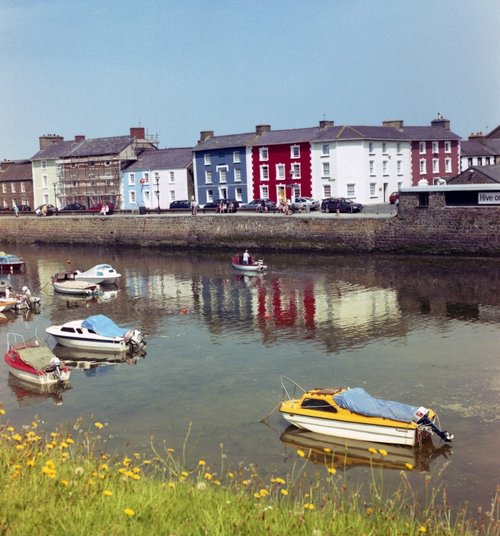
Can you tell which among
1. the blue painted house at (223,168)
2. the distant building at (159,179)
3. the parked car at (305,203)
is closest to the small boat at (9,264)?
the parked car at (305,203)

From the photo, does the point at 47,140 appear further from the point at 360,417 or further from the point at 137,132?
the point at 360,417

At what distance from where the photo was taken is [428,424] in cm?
1895

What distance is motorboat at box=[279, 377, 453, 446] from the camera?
61.9 feet

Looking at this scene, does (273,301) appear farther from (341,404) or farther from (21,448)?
(21,448)

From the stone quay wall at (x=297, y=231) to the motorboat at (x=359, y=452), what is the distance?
32730 millimetres

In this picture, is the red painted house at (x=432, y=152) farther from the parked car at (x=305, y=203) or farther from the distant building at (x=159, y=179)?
the distant building at (x=159, y=179)

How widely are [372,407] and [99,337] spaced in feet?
44.6

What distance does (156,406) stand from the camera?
22.7m

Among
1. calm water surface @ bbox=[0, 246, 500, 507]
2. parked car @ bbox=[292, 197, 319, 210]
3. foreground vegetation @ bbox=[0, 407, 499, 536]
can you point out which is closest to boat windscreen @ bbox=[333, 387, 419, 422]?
calm water surface @ bbox=[0, 246, 500, 507]

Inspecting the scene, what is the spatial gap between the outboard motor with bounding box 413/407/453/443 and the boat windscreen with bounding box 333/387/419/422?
0.13 metres

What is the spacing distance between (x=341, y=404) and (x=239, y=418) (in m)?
3.15

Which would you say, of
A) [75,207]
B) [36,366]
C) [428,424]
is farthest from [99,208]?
[428,424]

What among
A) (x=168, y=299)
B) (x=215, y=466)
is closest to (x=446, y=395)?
Answer: (x=215, y=466)

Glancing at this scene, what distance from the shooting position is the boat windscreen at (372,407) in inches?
752
